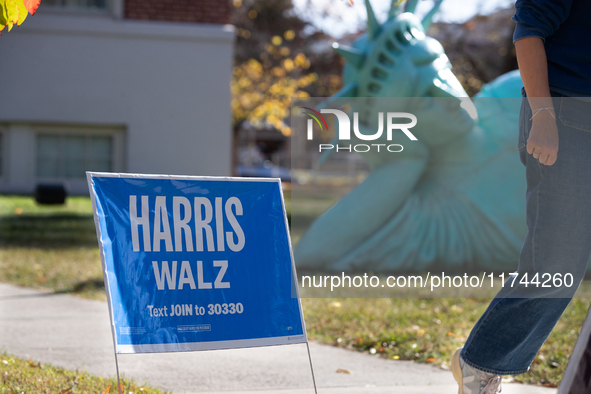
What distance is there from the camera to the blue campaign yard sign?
9.12ft

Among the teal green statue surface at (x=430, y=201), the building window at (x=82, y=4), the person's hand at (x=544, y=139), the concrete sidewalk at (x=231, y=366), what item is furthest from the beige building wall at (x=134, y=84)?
the person's hand at (x=544, y=139)

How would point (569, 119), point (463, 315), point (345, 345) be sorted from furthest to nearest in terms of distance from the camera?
point (463, 315) → point (345, 345) → point (569, 119)

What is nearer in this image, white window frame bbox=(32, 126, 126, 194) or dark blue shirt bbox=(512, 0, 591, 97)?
dark blue shirt bbox=(512, 0, 591, 97)

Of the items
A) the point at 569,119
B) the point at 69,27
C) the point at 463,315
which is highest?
the point at 69,27

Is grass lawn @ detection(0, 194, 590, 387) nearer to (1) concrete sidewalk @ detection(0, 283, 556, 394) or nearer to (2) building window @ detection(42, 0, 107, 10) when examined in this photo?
(1) concrete sidewalk @ detection(0, 283, 556, 394)

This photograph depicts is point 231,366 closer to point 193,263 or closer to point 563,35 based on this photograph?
point 193,263

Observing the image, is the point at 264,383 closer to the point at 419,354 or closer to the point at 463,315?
the point at 419,354

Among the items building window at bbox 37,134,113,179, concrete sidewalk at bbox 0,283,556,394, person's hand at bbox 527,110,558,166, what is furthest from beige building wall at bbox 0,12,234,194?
person's hand at bbox 527,110,558,166

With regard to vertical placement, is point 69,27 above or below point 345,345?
above

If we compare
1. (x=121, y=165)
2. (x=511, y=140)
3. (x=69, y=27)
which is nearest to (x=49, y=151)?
(x=121, y=165)

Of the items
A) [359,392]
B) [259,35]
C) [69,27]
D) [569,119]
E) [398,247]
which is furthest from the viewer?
[259,35]

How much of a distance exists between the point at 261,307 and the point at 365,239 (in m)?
4.47

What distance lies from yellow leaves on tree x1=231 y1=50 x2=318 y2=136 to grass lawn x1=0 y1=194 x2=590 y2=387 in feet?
44.2

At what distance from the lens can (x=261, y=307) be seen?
9.79ft
